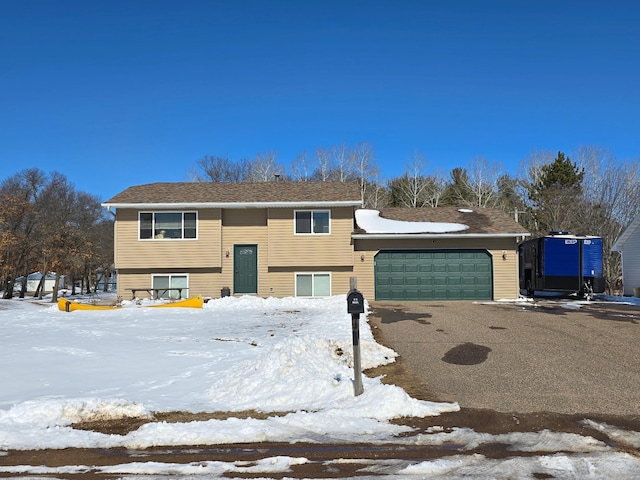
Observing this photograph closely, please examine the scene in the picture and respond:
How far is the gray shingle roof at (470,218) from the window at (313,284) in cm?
252

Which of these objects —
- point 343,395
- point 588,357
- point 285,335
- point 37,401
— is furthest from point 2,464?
point 588,357

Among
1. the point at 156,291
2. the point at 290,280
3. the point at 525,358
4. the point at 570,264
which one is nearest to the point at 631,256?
the point at 570,264

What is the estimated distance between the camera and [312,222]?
2083cm

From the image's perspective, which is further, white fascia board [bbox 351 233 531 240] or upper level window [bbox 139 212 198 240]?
upper level window [bbox 139 212 198 240]

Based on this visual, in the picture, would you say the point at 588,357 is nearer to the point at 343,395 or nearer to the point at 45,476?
the point at 343,395

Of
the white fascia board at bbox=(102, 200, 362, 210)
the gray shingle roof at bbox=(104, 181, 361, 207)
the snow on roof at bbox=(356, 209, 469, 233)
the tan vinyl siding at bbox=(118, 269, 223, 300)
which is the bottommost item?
the tan vinyl siding at bbox=(118, 269, 223, 300)

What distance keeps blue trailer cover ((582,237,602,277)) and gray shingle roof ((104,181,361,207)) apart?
10.1m

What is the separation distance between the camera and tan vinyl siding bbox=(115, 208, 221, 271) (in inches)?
806

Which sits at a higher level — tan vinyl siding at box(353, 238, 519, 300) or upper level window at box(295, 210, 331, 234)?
upper level window at box(295, 210, 331, 234)

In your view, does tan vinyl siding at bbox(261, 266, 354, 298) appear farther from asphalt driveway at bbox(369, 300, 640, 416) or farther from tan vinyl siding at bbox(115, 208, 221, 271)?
asphalt driveway at bbox(369, 300, 640, 416)

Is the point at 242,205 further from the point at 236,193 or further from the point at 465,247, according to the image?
the point at 465,247

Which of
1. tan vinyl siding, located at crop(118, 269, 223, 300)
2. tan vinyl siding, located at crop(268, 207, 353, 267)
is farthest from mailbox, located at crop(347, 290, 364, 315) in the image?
tan vinyl siding, located at crop(118, 269, 223, 300)

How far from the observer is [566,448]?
4336mm

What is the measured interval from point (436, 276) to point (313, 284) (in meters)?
5.11
